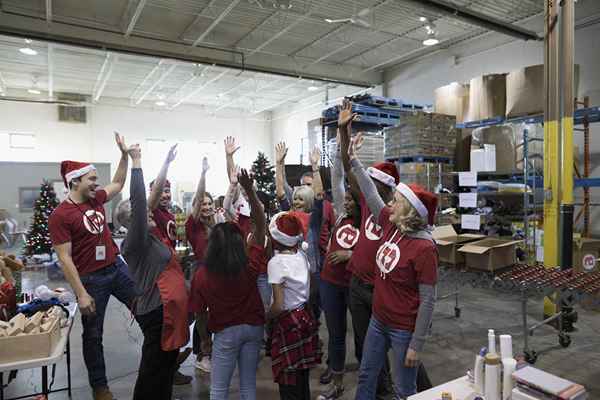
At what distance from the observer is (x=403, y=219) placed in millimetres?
1957

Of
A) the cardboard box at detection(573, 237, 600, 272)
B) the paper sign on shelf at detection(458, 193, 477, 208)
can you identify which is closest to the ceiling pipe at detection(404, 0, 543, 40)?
the paper sign on shelf at detection(458, 193, 477, 208)

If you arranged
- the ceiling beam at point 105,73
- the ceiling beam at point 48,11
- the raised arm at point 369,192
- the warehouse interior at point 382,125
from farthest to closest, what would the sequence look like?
the ceiling beam at point 105,73
the ceiling beam at point 48,11
the warehouse interior at point 382,125
the raised arm at point 369,192

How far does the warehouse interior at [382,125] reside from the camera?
11.5 ft

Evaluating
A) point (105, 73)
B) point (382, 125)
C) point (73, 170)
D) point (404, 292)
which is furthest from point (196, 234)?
point (105, 73)

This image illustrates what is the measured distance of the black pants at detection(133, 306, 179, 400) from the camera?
2.17m

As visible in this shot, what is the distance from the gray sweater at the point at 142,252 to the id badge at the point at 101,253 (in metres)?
0.62

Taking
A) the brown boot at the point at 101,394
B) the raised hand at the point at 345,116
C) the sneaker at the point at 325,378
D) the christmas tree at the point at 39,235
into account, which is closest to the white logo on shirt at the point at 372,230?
the raised hand at the point at 345,116

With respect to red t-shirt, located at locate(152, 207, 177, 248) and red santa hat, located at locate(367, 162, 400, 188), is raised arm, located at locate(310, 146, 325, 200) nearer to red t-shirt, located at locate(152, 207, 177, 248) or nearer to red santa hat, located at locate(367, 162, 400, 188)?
red santa hat, located at locate(367, 162, 400, 188)

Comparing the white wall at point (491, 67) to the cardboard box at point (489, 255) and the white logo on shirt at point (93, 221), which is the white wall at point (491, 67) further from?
the white logo on shirt at point (93, 221)

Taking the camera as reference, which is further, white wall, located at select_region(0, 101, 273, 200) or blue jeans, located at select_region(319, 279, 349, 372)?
white wall, located at select_region(0, 101, 273, 200)

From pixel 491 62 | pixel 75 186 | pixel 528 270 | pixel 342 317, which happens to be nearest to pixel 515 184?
pixel 528 270

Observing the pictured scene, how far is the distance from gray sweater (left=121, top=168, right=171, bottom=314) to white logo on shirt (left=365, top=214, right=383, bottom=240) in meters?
1.16

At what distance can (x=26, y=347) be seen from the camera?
197 cm

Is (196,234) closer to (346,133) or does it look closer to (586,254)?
(346,133)
